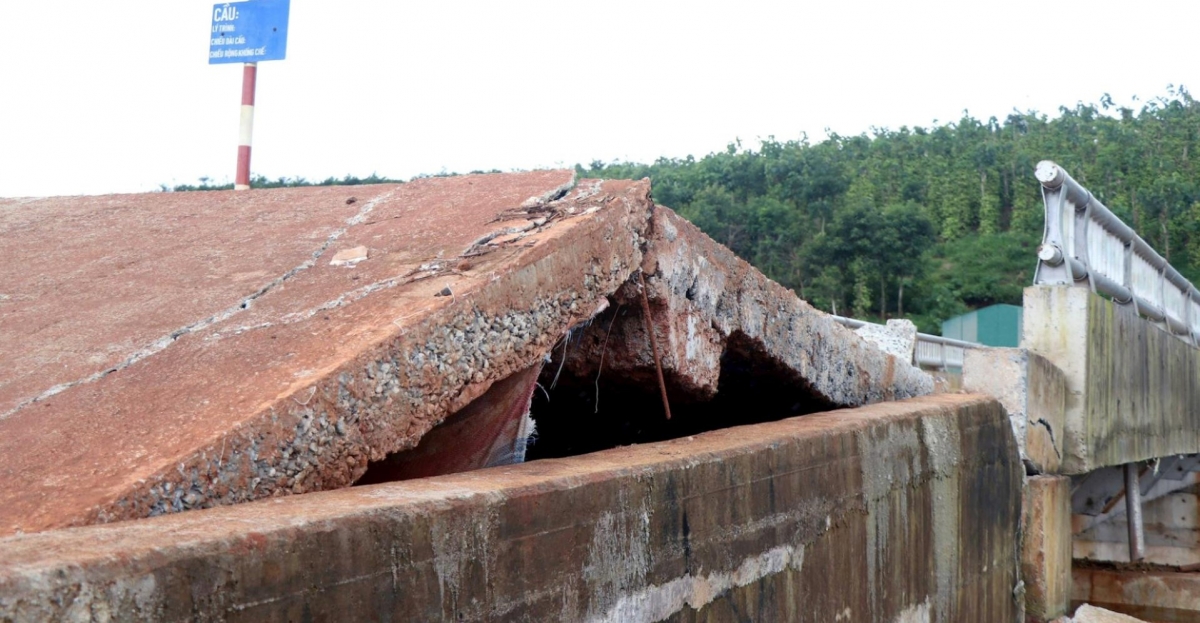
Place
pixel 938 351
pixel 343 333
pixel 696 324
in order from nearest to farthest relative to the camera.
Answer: pixel 343 333
pixel 696 324
pixel 938 351

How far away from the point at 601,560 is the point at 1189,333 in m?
8.10

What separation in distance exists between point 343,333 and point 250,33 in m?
5.89

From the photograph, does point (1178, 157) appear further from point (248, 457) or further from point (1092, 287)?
point (248, 457)

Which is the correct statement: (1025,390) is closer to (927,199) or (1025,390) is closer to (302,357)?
(302,357)

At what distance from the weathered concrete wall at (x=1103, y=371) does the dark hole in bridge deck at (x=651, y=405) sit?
6.57 feet

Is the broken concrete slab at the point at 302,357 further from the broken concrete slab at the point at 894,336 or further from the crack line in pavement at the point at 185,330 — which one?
the broken concrete slab at the point at 894,336

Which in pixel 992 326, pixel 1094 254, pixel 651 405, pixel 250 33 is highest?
pixel 250 33

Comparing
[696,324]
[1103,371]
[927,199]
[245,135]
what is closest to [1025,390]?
[1103,371]

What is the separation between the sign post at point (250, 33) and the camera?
761 centimetres

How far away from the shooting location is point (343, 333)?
2439 millimetres

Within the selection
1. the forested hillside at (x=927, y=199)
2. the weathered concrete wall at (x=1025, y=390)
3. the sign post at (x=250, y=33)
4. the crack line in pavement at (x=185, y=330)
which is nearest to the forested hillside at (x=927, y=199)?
the forested hillside at (x=927, y=199)

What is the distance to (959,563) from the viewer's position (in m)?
4.32

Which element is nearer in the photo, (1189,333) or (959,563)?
(959,563)

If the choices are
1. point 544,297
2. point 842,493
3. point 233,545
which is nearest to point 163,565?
A: point 233,545
